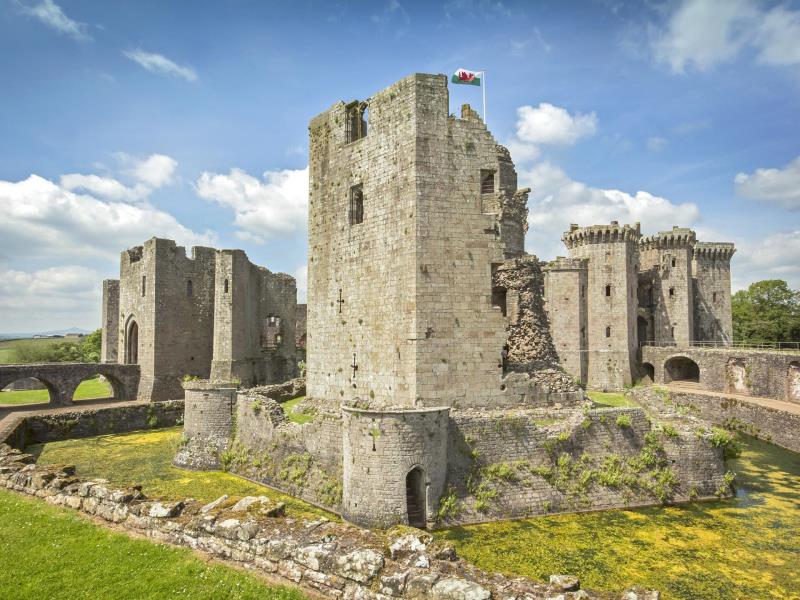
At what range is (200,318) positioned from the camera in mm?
32500

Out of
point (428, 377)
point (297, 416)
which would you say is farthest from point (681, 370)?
point (297, 416)

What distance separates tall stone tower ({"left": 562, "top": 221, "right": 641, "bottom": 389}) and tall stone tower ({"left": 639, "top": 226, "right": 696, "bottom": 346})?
6.82 metres

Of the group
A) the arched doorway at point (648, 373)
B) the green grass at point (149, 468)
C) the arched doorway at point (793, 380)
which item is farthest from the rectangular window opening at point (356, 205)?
the arched doorway at point (648, 373)

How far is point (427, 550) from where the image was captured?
7648 millimetres

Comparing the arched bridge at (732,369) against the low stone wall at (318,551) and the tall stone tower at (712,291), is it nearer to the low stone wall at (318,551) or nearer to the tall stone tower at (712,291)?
the tall stone tower at (712,291)

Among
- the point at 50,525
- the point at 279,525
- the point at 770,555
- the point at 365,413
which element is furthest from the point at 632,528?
the point at 50,525

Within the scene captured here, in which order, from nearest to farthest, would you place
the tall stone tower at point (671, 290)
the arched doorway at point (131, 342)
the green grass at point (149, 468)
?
the green grass at point (149, 468), the arched doorway at point (131, 342), the tall stone tower at point (671, 290)

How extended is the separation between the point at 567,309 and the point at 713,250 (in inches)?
775

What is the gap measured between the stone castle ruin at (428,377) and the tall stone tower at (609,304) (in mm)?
21251

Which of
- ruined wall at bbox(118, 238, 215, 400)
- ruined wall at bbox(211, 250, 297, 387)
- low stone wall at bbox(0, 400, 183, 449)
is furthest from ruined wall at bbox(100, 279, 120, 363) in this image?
low stone wall at bbox(0, 400, 183, 449)

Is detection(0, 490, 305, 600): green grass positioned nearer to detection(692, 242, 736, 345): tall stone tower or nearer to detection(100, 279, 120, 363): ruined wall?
detection(100, 279, 120, 363): ruined wall

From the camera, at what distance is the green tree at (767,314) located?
154ft

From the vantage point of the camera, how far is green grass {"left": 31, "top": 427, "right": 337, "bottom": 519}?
15039 mm

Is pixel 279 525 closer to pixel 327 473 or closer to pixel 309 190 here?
pixel 327 473
